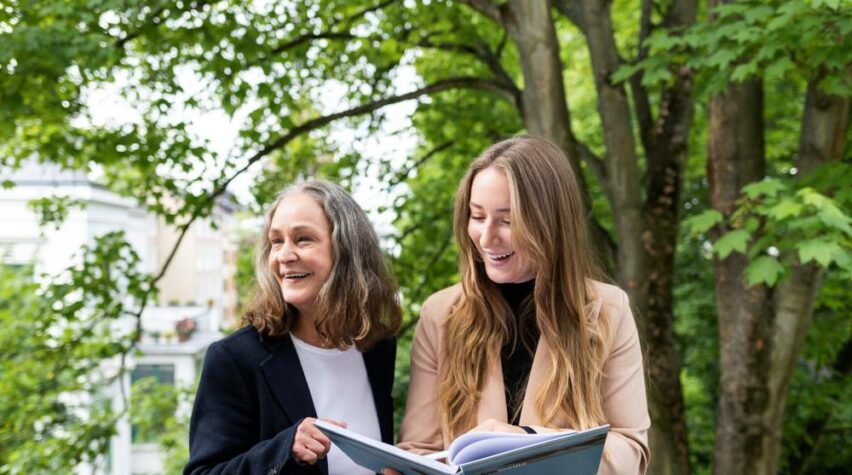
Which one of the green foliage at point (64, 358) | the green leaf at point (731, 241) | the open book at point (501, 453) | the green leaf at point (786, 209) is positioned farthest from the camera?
the green foliage at point (64, 358)

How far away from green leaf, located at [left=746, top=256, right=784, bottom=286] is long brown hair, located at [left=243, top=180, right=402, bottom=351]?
238 cm

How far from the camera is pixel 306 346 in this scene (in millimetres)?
2420

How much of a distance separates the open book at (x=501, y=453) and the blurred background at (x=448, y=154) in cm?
190

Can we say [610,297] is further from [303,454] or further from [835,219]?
[835,219]

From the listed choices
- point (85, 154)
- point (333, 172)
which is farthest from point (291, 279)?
point (333, 172)

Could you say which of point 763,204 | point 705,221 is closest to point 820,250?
point 763,204

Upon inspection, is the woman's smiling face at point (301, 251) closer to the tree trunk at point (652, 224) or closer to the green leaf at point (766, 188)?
the green leaf at point (766, 188)

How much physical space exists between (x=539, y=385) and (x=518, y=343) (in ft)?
0.54

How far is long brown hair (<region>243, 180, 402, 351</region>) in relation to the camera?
7.76 feet

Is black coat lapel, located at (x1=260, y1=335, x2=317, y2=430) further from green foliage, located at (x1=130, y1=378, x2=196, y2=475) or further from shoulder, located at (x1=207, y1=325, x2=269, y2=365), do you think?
green foliage, located at (x1=130, y1=378, x2=196, y2=475)

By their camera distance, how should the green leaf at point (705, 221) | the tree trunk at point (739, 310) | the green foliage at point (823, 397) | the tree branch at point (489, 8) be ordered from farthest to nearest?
the green foliage at point (823, 397) → the tree trunk at point (739, 310) → the tree branch at point (489, 8) → the green leaf at point (705, 221)

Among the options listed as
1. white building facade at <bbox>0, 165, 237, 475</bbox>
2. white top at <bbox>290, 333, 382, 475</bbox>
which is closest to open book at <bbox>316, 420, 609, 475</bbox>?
white top at <bbox>290, 333, 382, 475</bbox>

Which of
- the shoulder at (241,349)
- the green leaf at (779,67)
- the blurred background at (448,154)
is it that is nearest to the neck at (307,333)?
the shoulder at (241,349)

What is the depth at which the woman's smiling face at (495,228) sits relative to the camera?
2.28m
